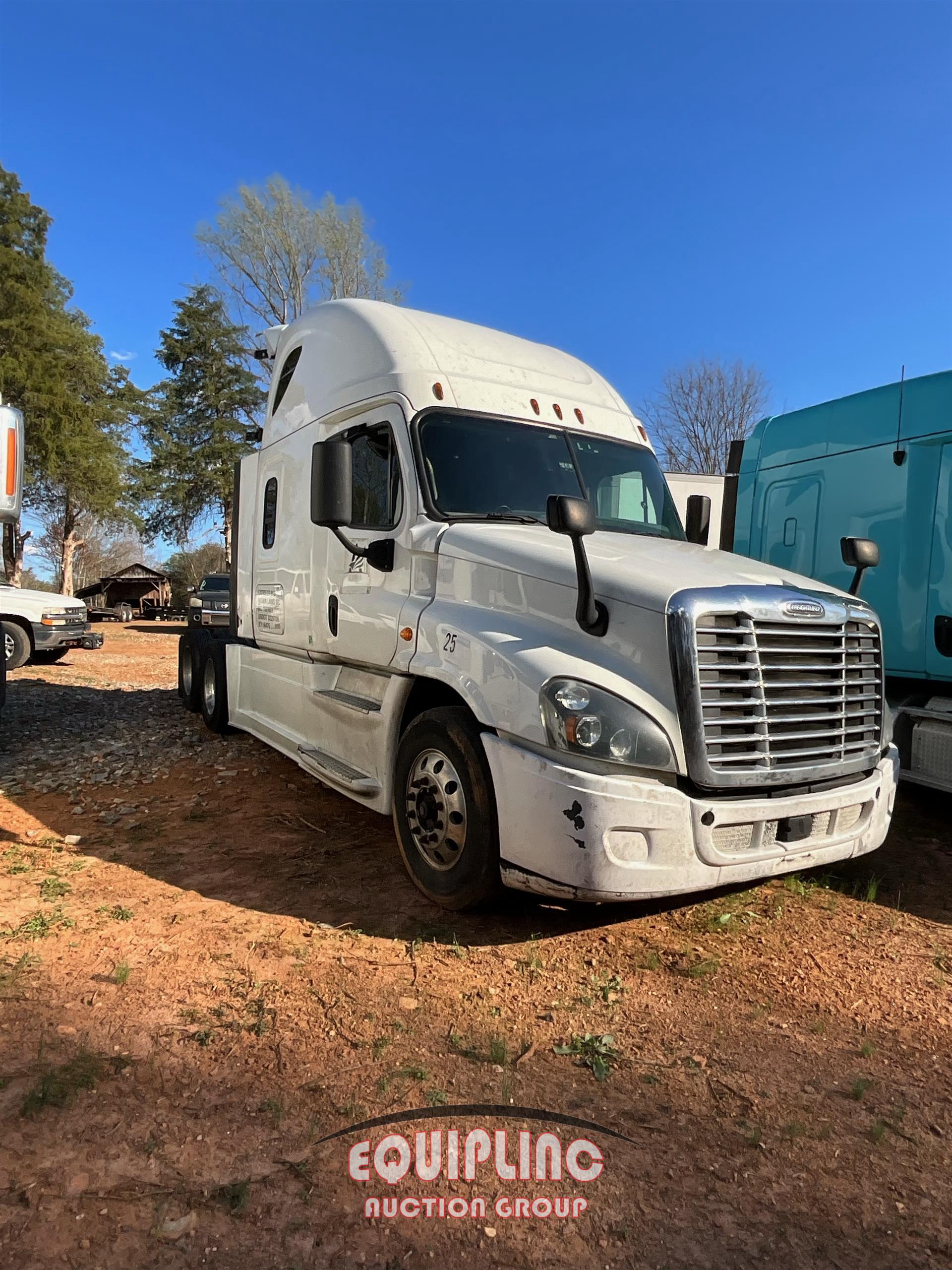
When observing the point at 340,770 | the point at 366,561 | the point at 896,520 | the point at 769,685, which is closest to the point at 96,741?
the point at 340,770

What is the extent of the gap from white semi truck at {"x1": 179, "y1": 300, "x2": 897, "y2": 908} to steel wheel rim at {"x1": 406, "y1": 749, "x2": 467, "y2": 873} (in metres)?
0.01

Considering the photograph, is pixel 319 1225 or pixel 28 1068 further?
pixel 28 1068

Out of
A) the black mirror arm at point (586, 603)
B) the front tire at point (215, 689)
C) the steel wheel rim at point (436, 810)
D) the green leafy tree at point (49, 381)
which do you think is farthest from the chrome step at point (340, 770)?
the green leafy tree at point (49, 381)

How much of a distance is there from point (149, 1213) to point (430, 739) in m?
2.15

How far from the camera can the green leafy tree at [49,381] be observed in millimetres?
26750

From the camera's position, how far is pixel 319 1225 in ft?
6.53

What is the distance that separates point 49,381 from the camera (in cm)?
2720

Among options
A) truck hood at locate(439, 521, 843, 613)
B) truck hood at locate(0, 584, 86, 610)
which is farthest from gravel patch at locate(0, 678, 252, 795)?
truck hood at locate(439, 521, 843, 613)

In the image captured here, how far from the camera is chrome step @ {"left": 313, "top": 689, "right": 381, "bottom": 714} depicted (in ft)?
14.6

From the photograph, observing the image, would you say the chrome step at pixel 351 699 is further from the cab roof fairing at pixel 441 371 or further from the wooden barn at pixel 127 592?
the wooden barn at pixel 127 592

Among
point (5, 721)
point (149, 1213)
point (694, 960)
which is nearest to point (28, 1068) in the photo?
point (149, 1213)

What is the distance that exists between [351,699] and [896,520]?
4.11 meters

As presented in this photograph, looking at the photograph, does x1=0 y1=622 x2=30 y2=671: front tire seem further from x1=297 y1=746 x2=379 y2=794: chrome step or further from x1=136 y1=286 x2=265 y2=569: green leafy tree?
x1=136 y1=286 x2=265 y2=569: green leafy tree

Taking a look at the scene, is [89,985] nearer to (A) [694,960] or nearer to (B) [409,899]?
(B) [409,899]
